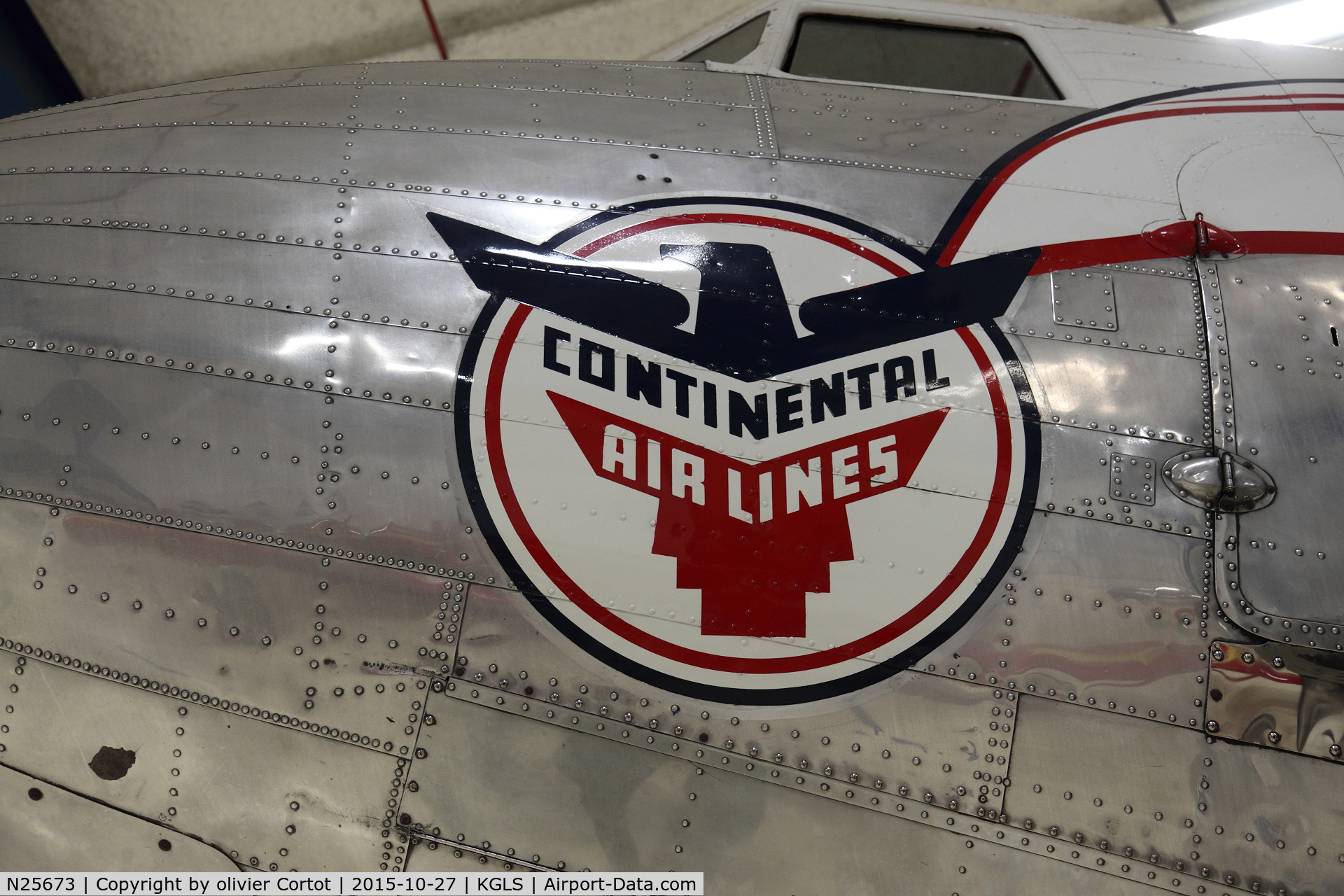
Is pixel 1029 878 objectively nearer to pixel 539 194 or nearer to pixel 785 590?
pixel 785 590

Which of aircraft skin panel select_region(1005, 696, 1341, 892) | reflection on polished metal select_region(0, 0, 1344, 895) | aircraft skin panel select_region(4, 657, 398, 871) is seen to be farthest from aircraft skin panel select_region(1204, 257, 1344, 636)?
aircraft skin panel select_region(4, 657, 398, 871)

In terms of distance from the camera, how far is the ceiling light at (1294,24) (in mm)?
10297

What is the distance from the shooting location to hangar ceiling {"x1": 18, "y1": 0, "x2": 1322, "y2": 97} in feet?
38.8

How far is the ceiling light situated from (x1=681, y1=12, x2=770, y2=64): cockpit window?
766 centimetres

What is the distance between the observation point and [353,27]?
1196 cm

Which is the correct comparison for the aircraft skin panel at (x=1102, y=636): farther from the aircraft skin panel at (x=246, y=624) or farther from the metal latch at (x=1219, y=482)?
the aircraft skin panel at (x=246, y=624)

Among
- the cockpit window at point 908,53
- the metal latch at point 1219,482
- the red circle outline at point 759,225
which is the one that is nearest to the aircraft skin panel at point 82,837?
the red circle outline at point 759,225

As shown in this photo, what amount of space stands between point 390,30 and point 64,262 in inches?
→ 398

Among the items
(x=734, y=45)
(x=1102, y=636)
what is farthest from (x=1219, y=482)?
(x=734, y=45)

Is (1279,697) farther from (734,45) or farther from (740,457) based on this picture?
(734,45)

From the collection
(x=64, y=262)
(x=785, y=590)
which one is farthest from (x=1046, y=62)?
(x=64, y=262)

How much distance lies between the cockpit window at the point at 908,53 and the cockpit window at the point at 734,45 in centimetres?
23

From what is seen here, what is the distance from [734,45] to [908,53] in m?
1.04

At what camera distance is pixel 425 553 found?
3119 mm
